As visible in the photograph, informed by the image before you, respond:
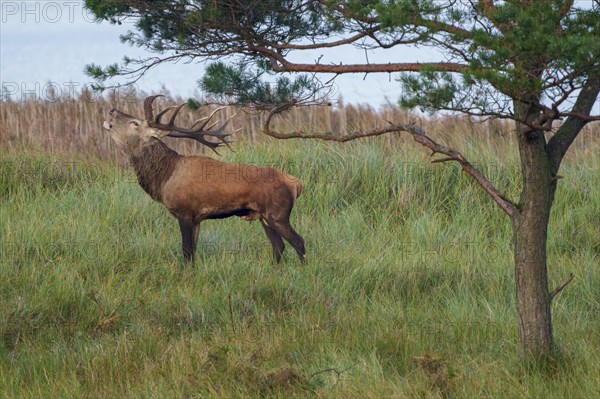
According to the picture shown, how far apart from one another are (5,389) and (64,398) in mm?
417

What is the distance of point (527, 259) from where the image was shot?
5340 millimetres

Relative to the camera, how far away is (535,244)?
5.32 metres

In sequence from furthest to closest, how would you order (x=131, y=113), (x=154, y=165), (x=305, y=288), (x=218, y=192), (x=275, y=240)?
(x=131, y=113)
(x=154, y=165)
(x=275, y=240)
(x=218, y=192)
(x=305, y=288)

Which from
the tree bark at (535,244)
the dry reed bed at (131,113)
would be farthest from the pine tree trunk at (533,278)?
the dry reed bed at (131,113)

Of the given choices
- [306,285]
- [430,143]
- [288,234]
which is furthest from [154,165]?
[430,143]

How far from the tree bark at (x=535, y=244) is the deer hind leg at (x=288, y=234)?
3079mm

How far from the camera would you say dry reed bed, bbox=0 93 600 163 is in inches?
516

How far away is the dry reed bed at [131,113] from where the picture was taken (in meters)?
13.1

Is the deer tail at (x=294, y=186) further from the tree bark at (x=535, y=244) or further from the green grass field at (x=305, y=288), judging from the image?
the tree bark at (x=535, y=244)

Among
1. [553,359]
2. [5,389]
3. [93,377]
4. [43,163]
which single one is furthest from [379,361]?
[43,163]

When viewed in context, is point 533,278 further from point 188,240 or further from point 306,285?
point 188,240

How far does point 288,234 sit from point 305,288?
1088 millimetres

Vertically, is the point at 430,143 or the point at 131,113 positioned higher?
the point at 131,113

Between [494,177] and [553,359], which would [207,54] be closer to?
[553,359]
